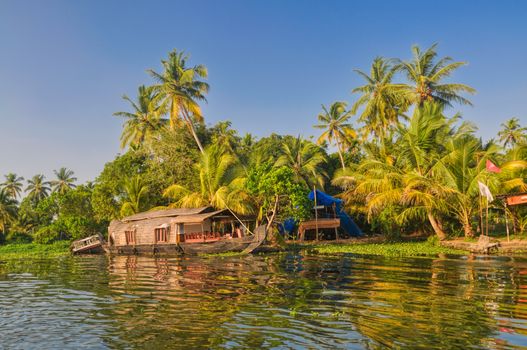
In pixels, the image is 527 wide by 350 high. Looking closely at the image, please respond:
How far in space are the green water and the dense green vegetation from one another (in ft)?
31.3

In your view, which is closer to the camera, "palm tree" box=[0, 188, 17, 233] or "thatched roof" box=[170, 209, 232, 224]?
"thatched roof" box=[170, 209, 232, 224]

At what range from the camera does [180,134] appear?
35.8 m

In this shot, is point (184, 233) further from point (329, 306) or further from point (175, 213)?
point (329, 306)

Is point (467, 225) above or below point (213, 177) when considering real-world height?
below

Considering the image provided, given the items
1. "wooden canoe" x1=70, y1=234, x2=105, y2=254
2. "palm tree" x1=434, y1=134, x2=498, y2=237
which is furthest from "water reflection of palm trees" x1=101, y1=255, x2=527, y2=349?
"wooden canoe" x1=70, y1=234, x2=105, y2=254

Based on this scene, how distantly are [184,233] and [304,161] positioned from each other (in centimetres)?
1399

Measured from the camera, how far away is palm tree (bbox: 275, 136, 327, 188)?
34.2 meters

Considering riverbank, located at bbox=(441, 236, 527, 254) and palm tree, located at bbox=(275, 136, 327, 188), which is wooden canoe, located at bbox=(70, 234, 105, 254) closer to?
palm tree, located at bbox=(275, 136, 327, 188)

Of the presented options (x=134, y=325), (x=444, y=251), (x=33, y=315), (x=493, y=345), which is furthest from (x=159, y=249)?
(x=493, y=345)

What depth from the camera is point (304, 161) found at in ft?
119

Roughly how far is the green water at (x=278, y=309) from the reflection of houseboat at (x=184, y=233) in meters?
8.05

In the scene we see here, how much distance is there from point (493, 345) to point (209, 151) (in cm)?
2464

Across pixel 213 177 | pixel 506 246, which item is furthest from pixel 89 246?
pixel 506 246

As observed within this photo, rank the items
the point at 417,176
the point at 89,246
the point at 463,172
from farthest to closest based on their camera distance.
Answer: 1. the point at 89,246
2. the point at 417,176
3. the point at 463,172
